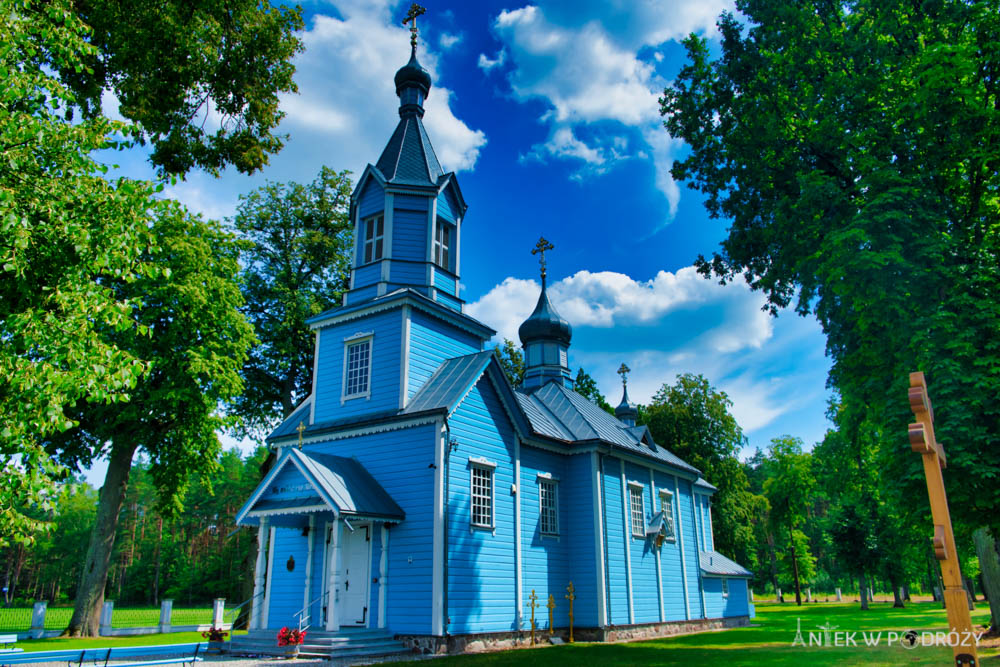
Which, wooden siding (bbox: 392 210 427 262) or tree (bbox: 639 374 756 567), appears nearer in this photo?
wooden siding (bbox: 392 210 427 262)

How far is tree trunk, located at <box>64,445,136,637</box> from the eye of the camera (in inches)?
805

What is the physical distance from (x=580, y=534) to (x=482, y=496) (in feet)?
15.3

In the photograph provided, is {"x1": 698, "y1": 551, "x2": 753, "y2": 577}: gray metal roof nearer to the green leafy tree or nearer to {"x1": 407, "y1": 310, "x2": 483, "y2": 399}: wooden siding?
{"x1": 407, "y1": 310, "x2": 483, "y2": 399}: wooden siding

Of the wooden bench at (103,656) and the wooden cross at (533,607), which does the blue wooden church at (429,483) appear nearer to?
the wooden cross at (533,607)

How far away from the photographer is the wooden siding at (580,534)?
1930cm

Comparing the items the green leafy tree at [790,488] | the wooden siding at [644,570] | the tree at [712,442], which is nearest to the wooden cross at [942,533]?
the wooden siding at [644,570]

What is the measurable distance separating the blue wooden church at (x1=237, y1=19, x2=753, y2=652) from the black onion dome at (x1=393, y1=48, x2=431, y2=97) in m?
0.04

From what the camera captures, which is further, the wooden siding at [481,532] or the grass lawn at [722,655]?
the wooden siding at [481,532]

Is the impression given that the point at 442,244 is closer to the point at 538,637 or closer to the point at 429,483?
the point at 429,483

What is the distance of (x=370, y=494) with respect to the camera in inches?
615

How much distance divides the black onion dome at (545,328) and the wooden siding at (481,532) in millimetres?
10291

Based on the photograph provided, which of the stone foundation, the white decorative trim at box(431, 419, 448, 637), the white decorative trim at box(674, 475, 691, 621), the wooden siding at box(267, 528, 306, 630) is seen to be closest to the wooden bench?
the wooden siding at box(267, 528, 306, 630)

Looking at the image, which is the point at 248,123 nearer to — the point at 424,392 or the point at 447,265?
the point at 424,392

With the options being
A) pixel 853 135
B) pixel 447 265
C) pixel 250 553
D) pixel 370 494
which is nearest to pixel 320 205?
pixel 447 265
